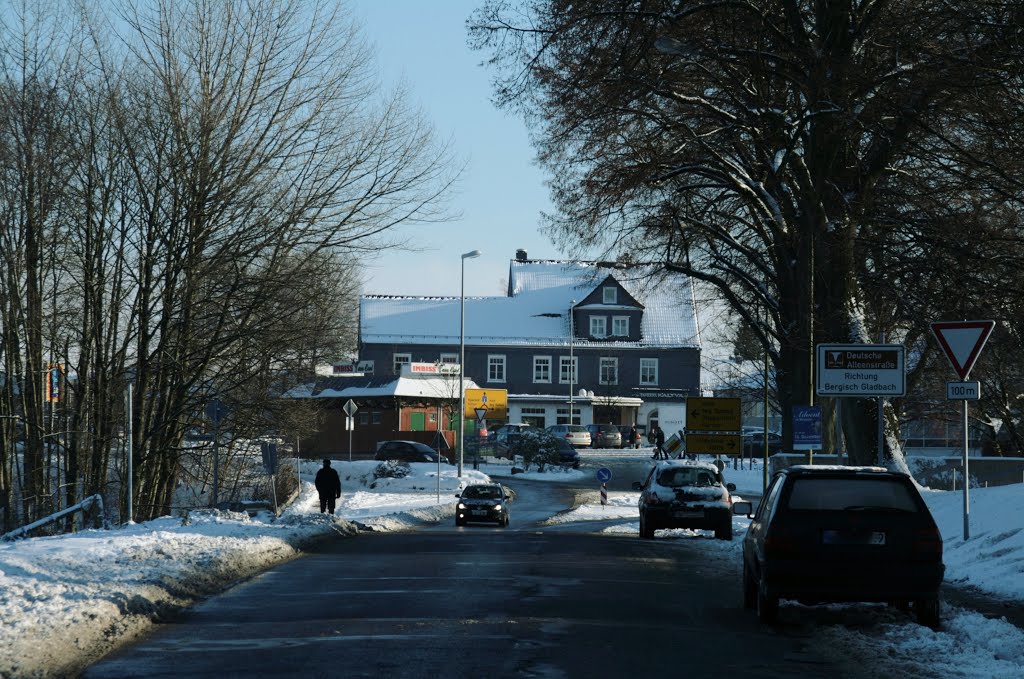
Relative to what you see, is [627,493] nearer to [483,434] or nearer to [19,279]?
[483,434]

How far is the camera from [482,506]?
116 ft

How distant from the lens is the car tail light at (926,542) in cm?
1150

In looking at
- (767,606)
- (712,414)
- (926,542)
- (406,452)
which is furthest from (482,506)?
(406,452)

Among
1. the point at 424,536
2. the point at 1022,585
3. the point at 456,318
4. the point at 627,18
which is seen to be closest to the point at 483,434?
the point at 456,318

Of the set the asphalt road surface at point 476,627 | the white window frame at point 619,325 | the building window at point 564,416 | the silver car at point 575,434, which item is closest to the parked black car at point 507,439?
the silver car at point 575,434

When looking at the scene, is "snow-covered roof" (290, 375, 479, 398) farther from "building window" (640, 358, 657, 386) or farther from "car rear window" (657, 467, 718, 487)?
"car rear window" (657, 467, 718, 487)

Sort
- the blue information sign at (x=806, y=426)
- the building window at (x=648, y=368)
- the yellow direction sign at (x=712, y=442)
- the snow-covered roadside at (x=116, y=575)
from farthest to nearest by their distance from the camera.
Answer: the building window at (x=648, y=368) < the yellow direction sign at (x=712, y=442) < the blue information sign at (x=806, y=426) < the snow-covered roadside at (x=116, y=575)

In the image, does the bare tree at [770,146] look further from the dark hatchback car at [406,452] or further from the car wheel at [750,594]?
the dark hatchback car at [406,452]

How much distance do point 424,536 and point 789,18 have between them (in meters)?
12.6

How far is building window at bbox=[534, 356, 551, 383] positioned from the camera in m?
93.4

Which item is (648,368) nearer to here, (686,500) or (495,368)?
(495,368)

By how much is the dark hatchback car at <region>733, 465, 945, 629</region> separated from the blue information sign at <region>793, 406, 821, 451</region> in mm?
13693

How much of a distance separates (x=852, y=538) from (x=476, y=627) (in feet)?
11.1

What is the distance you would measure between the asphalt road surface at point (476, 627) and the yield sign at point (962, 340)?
4.17 meters
